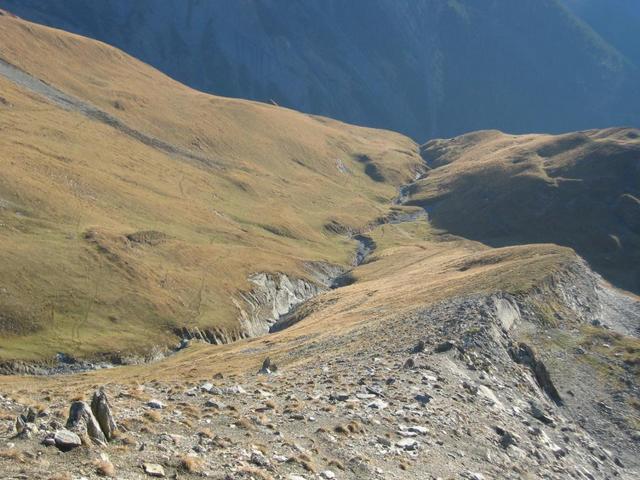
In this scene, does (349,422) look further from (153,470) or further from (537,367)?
(537,367)

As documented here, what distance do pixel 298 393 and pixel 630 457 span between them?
24771 millimetres

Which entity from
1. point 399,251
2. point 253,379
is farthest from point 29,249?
point 399,251

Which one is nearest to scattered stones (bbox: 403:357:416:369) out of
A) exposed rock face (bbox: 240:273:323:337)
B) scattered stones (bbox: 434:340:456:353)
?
scattered stones (bbox: 434:340:456:353)

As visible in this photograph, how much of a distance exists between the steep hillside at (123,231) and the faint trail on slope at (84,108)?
0.61 meters

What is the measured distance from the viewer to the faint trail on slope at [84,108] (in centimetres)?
18412

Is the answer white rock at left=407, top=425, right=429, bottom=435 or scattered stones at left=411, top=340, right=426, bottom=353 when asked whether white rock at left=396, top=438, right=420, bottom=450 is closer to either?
white rock at left=407, top=425, right=429, bottom=435

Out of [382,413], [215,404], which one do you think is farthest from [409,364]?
[215,404]

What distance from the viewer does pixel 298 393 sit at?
30828mm

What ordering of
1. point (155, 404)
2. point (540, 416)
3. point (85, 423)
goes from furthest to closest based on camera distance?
point (540, 416) → point (155, 404) → point (85, 423)

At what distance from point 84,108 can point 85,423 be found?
184630mm

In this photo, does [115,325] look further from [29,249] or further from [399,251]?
[399,251]

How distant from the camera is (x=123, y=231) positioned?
108 meters

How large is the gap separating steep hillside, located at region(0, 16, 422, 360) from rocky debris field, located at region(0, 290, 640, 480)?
4022cm

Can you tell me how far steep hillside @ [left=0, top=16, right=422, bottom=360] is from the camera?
78.9m
